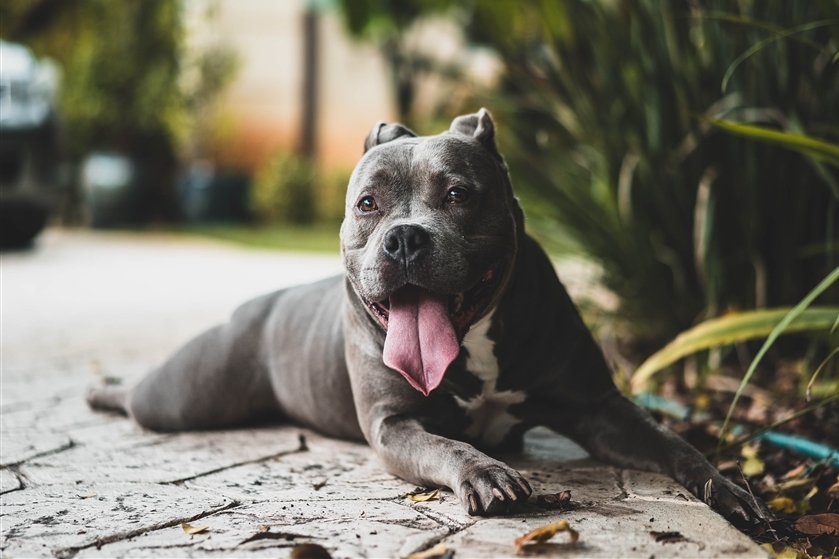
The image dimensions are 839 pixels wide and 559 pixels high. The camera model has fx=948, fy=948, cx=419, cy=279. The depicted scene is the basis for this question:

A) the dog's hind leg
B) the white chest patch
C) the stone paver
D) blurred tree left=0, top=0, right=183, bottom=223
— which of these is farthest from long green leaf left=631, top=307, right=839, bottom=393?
blurred tree left=0, top=0, right=183, bottom=223

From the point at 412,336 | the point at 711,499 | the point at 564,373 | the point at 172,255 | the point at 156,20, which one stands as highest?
the point at 156,20

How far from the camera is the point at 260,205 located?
1424cm

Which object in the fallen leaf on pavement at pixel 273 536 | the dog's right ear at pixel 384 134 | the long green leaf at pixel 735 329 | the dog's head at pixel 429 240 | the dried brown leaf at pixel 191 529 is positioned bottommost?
the dried brown leaf at pixel 191 529

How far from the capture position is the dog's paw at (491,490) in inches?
81.5

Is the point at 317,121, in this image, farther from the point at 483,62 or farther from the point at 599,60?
the point at 599,60

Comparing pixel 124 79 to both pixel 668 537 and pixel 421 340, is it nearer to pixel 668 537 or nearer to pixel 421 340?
pixel 421 340

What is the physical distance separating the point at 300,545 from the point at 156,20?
40.3 feet

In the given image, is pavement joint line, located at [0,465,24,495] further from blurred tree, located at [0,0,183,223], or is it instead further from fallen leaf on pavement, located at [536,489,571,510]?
blurred tree, located at [0,0,183,223]

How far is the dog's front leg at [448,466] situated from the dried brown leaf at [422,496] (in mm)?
22

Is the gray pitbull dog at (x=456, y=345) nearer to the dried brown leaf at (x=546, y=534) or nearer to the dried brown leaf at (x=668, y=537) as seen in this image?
the dried brown leaf at (x=546, y=534)

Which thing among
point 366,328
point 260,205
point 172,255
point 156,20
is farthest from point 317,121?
point 366,328

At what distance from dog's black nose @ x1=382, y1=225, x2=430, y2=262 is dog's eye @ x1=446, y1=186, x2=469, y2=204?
0.62 feet

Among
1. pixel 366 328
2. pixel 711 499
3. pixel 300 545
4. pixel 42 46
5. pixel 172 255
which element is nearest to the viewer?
pixel 300 545

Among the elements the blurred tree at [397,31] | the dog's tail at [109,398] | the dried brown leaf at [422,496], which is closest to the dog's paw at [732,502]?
the dried brown leaf at [422,496]
